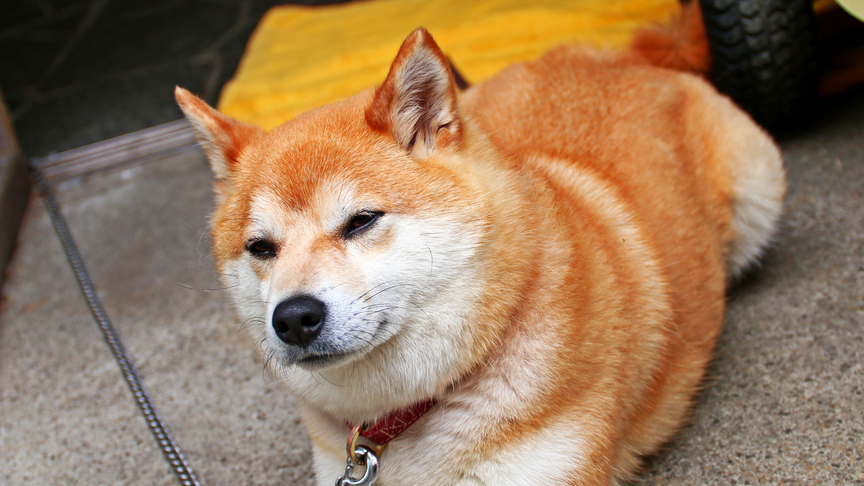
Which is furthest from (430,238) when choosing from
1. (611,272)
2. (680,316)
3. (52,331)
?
(52,331)

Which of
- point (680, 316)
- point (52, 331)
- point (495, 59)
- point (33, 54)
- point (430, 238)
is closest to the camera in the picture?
point (430, 238)

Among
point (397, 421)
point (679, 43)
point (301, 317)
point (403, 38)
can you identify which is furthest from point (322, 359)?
point (403, 38)

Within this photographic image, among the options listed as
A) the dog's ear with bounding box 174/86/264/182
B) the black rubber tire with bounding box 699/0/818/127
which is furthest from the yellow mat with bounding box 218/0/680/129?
the dog's ear with bounding box 174/86/264/182

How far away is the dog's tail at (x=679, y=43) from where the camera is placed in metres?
3.05

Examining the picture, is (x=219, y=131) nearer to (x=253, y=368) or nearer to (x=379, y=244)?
(x=379, y=244)

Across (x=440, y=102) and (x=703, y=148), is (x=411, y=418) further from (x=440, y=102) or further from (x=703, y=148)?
(x=703, y=148)

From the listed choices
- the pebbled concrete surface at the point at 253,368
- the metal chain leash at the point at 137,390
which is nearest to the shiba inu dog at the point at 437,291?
the pebbled concrete surface at the point at 253,368

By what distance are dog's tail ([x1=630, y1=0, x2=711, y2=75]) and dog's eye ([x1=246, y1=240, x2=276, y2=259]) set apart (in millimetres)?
1994

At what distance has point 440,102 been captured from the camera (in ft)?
5.88

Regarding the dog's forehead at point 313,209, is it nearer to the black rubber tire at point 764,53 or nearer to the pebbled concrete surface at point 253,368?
the pebbled concrete surface at point 253,368

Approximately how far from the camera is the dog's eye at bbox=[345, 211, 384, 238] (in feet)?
5.50

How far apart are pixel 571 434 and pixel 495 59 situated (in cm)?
294

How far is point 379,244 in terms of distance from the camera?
1.66m

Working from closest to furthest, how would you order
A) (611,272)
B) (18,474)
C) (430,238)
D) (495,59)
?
(430,238) → (611,272) → (18,474) → (495,59)
